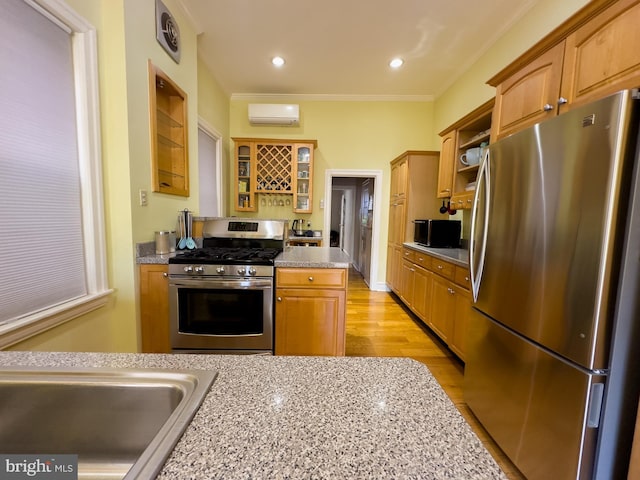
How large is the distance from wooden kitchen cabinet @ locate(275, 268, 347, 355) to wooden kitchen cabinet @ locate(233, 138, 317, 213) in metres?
2.22

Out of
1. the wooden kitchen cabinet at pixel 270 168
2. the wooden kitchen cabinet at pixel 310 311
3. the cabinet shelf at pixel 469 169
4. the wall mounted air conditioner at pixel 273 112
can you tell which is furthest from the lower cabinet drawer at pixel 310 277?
the wall mounted air conditioner at pixel 273 112

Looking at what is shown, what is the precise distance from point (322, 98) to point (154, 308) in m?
3.59

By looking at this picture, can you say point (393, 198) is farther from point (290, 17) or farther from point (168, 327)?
point (168, 327)

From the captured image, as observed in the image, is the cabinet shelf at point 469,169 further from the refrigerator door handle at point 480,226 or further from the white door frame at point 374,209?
the white door frame at point 374,209

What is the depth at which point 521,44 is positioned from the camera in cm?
231

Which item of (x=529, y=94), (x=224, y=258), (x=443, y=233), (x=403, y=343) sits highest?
(x=529, y=94)

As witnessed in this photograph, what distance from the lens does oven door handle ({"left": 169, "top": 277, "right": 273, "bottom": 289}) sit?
180cm

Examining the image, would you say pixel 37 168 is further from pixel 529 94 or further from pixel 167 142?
pixel 529 94

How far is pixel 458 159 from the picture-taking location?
2803 millimetres

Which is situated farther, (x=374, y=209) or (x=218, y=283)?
(x=374, y=209)

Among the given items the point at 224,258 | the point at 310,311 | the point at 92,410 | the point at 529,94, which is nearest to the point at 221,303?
the point at 224,258

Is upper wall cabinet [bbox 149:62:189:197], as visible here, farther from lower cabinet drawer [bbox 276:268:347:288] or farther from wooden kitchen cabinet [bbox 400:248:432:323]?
wooden kitchen cabinet [bbox 400:248:432:323]

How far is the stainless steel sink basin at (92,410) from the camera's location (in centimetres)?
59

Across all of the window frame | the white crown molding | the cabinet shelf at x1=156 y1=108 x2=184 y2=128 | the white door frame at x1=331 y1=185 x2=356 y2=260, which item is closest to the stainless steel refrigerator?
the window frame
